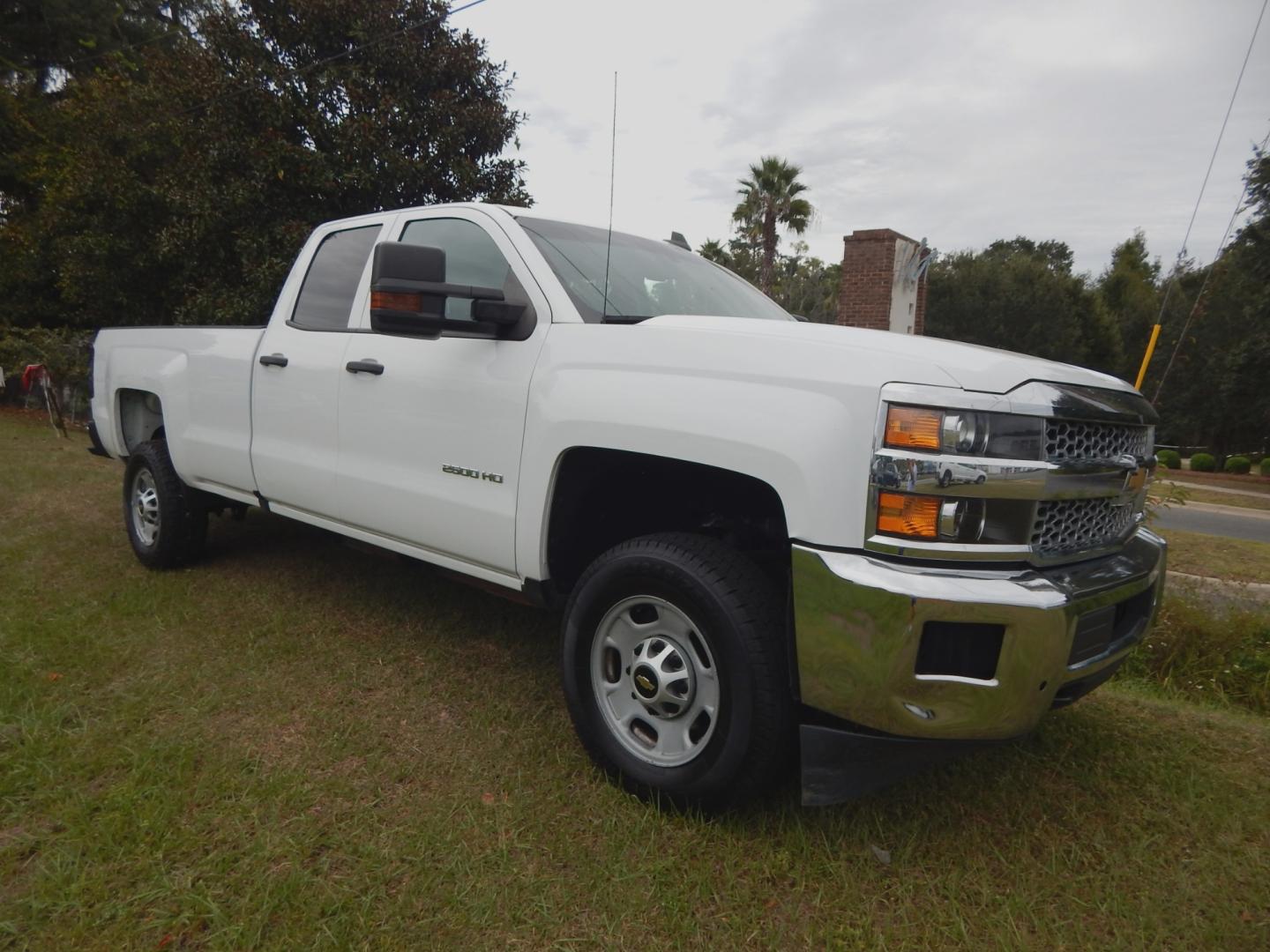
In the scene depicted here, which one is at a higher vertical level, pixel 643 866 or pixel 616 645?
pixel 616 645

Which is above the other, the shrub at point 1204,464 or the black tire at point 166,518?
the black tire at point 166,518

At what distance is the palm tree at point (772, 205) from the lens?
96.3 ft

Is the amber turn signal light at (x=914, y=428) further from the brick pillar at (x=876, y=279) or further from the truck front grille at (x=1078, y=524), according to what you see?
the brick pillar at (x=876, y=279)

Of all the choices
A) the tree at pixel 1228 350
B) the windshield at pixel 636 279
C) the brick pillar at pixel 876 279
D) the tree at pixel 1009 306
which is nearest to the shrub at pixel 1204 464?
the tree at pixel 1228 350

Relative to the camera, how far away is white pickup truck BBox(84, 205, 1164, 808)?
1.91m

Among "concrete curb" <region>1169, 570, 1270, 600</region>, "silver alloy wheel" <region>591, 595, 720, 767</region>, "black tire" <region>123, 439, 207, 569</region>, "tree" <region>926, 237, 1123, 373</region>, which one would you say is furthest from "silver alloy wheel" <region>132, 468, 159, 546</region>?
"tree" <region>926, 237, 1123, 373</region>

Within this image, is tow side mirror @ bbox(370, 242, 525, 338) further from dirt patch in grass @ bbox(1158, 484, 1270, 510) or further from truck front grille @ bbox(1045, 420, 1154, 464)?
dirt patch in grass @ bbox(1158, 484, 1270, 510)

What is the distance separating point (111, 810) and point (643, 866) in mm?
1587

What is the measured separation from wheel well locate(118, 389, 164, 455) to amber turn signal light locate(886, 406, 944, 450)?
15.9 ft

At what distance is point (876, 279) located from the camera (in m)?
12.1

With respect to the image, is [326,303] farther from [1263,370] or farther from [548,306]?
[1263,370]

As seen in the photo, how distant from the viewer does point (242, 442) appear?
4.03 meters

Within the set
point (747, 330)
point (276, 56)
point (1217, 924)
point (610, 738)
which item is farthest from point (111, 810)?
point (276, 56)

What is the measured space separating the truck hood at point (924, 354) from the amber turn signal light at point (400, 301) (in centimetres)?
77
